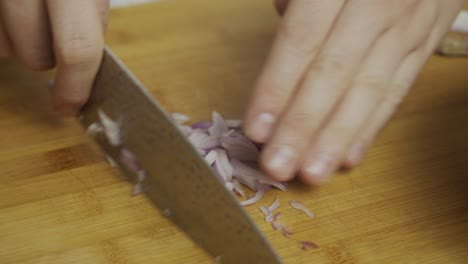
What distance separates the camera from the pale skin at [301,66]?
977 mm

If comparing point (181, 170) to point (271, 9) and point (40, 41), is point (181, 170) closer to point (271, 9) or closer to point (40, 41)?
point (40, 41)

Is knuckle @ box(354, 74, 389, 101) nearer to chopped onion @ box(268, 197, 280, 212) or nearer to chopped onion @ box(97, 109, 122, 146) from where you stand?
chopped onion @ box(268, 197, 280, 212)

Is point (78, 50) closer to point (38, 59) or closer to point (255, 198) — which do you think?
point (38, 59)

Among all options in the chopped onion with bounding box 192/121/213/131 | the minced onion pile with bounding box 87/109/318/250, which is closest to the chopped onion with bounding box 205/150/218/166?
the minced onion pile with bounding box 87/109/318/250

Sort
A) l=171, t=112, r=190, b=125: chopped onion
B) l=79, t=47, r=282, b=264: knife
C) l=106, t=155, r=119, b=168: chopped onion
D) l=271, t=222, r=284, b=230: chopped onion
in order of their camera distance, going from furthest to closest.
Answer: l=171, t=112, r=190, b=125: chopped onion < l=106, t=155, r=119, b=168: chopped onion < l=271, t=222, r=284, b=230: chopped onion < l=79, t=47, r=282, b=264: knife

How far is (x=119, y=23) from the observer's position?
59.0 inches

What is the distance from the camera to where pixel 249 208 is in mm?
1015

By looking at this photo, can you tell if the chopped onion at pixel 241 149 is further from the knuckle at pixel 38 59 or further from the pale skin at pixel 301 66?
the knuckle at pixel 38 59

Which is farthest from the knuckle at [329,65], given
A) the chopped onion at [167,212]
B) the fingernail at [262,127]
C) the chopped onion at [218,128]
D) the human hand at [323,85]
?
the chopped onion at [167,212]

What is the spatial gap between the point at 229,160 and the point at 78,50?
0.32m

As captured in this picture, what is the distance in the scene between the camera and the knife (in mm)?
883

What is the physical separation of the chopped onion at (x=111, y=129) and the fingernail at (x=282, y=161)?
0.29m

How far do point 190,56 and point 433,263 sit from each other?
2.37 ft

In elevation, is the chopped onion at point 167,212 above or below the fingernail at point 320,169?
below
